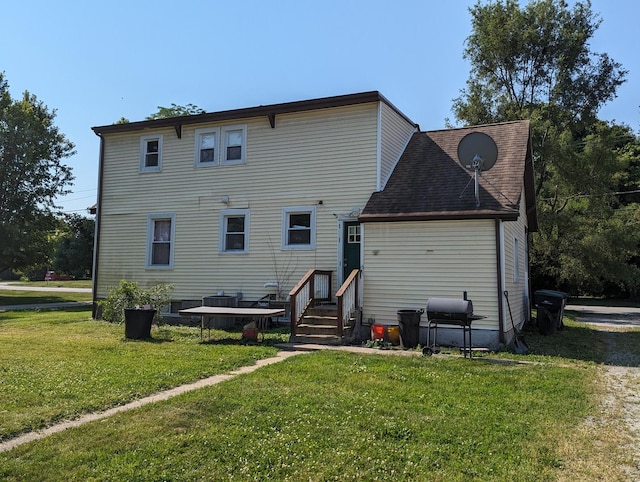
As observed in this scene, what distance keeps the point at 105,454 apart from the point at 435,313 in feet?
21.8

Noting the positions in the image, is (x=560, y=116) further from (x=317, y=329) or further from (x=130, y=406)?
(x=130, y=406)

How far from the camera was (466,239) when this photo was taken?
10789 mm

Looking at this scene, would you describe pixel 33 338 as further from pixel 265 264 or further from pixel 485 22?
pixel 485 22

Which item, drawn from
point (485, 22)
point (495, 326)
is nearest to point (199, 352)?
point (495, 326)

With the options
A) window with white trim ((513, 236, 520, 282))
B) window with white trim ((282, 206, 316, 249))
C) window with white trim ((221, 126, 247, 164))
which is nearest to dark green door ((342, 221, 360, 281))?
window with white trim ((282, 206, 316, 249))

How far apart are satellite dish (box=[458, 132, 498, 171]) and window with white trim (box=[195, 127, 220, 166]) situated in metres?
7.22

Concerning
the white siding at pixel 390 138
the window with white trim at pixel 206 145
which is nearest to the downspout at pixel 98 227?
the window with white trim at pixel 206 145

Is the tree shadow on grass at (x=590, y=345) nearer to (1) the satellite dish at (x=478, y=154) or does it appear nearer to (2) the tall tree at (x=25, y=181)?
(1) the satellite dish at (x=478, y=154)

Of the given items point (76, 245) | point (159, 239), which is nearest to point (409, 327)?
point (159, 239)

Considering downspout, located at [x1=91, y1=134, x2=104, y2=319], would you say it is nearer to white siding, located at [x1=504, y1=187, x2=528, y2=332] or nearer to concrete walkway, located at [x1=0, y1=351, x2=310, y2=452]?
concrete walkway, located at [x1=0, y1=351, x2=310, y2=452]

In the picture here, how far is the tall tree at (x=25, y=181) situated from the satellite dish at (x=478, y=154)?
23979 millimetres

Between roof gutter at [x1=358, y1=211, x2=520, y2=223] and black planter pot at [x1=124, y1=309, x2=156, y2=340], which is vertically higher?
roof gutter at [x1=358, y1=211, x2=520, y2=223]

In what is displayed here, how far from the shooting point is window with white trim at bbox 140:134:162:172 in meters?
15.5

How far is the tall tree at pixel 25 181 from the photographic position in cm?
2644
